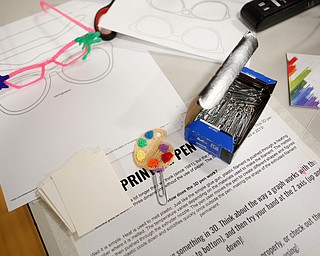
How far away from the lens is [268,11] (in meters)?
0.65

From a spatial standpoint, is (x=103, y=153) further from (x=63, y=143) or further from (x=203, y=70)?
(x=203, y=70)

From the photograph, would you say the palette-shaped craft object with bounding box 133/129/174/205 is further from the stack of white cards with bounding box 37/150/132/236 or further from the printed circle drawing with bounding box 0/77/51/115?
the printed circle drawing with bounding box 0/77/51/115

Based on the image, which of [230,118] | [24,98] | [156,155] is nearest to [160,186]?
[156,155]

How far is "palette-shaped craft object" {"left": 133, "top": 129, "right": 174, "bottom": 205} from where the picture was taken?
1.70 feet

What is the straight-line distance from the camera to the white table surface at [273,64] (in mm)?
565

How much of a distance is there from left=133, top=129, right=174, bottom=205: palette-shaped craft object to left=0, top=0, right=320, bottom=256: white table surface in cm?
9

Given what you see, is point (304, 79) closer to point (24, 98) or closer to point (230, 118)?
point (230, 118)

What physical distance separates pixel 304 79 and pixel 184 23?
0.24 metres

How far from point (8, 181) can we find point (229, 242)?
33 centimetres

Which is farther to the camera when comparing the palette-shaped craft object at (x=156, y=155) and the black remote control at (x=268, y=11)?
the black remote control at (x=268, y=11)

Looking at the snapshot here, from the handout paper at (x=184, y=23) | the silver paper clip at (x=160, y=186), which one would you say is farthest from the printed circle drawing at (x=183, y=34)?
the silver paper clip at (x=160, y=186)

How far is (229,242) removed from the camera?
18.7 inches

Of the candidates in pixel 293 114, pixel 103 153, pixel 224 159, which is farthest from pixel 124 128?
pixel 293 114

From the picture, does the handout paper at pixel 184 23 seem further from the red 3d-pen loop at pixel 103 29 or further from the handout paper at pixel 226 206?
the handout paper at pixel 226 206
